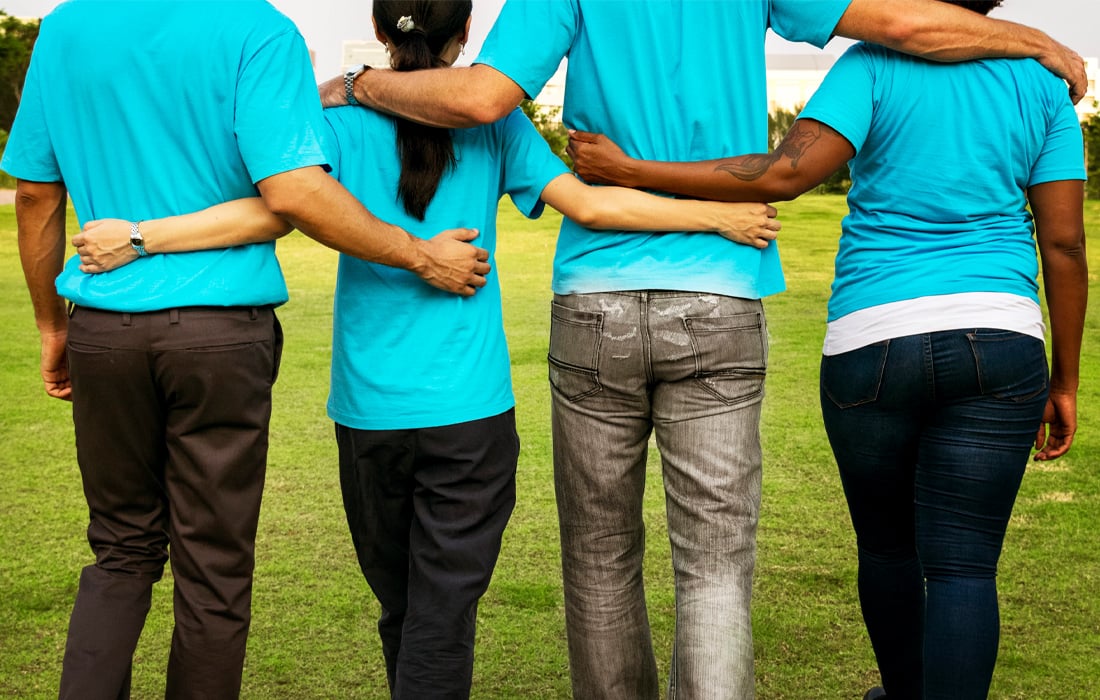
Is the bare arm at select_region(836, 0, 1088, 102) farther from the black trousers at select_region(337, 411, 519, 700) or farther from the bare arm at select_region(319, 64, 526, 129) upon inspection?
the black trousers at select_region(337, 411, 519, 700)

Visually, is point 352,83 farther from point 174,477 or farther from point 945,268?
point 945,268

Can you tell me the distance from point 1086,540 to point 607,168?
2635 mm

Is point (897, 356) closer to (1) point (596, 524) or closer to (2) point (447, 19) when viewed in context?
(1) point (596, 524)

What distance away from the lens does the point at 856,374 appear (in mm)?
2270

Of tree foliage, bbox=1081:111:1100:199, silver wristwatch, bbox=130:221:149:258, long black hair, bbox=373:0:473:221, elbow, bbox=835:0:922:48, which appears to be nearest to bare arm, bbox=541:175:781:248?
long black hair, bbox=373:0:473:221

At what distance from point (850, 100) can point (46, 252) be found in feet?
4.89

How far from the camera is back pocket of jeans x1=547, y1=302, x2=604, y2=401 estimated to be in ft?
7.36

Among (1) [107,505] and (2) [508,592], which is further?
(2) [508,592]

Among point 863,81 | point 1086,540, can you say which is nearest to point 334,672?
point 863,81

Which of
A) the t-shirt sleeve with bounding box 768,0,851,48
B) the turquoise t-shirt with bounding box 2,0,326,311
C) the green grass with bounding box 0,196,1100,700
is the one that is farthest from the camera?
the green grass with bounding box 0,196,1100,700

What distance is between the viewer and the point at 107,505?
7.37ft

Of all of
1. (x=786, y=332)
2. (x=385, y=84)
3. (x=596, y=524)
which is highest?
(x=385, y=84)

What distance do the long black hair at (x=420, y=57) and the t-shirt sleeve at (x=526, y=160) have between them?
0.14 meters

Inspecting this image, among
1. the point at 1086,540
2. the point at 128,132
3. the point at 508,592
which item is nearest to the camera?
the point at 128,132
